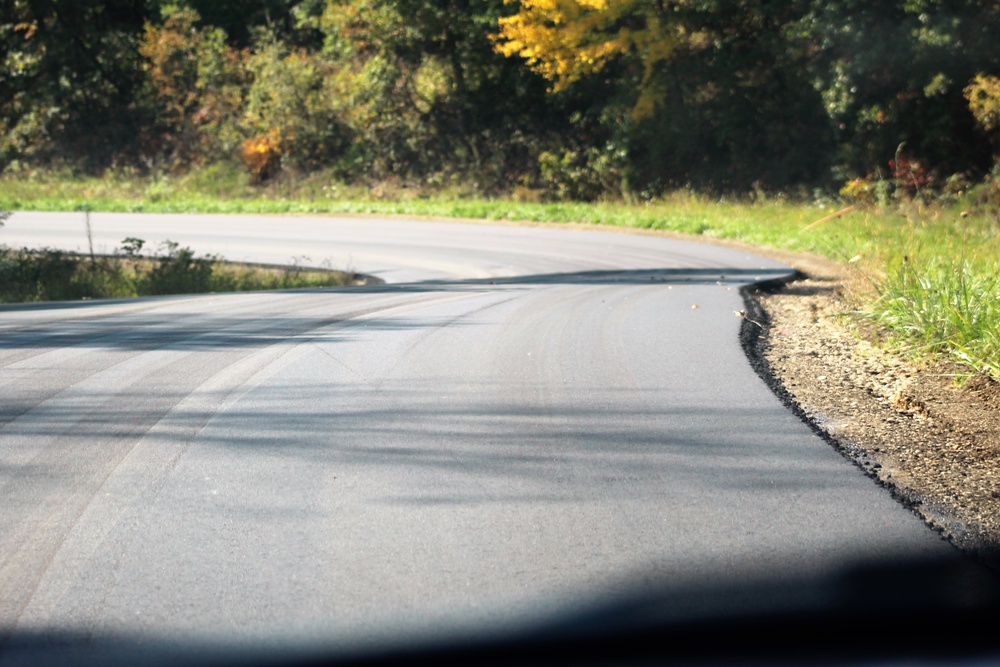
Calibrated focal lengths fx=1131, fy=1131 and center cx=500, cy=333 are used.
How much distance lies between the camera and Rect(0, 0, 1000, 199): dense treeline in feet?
90.9

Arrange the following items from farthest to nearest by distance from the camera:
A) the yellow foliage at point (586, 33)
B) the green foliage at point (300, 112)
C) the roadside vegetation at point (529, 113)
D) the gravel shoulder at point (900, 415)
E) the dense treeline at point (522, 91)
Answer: the green foliage at point (300, 112) < the yellow foliage at point (586, 33) < the dense treeline at point (522, 91) < the roadside vegetation at point (529, 113) < the gravel shoulder at point (900, 415)

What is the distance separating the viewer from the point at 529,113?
38.9 metres

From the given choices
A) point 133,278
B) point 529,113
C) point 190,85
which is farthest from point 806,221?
point 190,85

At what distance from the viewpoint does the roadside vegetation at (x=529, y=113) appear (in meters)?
26.8

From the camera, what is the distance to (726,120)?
109ft

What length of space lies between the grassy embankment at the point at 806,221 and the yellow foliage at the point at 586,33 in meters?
4.11

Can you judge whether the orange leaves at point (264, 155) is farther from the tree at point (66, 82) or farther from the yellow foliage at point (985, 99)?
the yellow foliage at point (985, 99)

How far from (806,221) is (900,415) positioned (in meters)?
18.9

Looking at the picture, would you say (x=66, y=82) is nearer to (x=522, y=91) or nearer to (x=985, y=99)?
(x=522, y=91)

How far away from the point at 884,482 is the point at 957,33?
76.4 ft

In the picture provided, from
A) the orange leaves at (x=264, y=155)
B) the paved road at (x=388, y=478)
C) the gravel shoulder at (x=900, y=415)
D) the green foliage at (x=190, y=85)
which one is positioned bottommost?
the gravel shoulder at (x=900, y=415)

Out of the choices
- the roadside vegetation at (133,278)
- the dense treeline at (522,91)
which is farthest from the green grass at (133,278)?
the dense treeline at (522,91)

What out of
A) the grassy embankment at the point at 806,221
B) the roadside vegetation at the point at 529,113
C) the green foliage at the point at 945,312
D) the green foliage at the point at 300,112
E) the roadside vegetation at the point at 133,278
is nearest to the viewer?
the green foliage at the point at 945,312

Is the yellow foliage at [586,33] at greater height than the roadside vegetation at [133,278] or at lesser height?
greater
